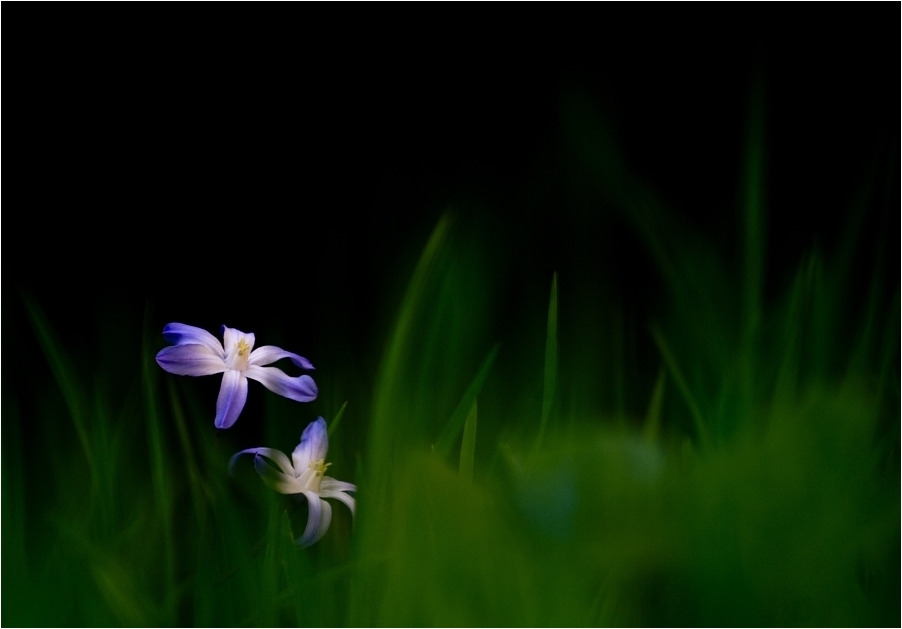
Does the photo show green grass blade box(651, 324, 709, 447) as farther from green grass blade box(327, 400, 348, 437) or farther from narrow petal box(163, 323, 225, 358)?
narrow petal box(163, 323, 225, 358)

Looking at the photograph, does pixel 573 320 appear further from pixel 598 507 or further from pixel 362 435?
pixel 598 507

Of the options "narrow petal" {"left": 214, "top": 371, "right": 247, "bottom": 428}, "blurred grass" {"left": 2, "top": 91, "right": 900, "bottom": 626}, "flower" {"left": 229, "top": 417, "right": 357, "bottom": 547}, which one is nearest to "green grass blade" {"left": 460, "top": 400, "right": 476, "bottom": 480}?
"blurred grass" {"left": 2, "top": 91, "right": 900, "bottom": 626}

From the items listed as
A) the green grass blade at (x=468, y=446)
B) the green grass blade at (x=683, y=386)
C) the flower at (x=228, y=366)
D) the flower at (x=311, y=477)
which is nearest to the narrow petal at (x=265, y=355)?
the flower at (x=228, y=366)

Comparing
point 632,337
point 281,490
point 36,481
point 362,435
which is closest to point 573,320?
point 632,337

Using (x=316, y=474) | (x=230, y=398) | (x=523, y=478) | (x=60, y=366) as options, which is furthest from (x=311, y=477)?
(x=60, y=366)

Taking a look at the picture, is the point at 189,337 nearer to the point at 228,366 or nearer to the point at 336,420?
the point at 228,366
